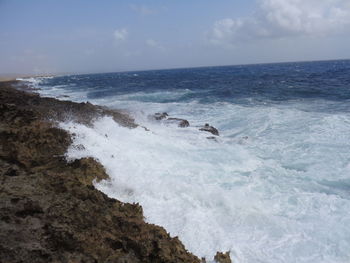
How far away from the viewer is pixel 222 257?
16.1 ft

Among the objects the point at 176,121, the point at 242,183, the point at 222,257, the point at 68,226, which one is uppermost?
the point at 68,226

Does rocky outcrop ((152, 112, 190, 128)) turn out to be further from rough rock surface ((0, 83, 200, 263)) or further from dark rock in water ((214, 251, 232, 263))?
dark rock in water ((214, 251, 232, 263))

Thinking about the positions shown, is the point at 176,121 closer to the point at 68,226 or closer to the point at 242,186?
the point at 242,186

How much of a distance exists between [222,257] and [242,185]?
377cm

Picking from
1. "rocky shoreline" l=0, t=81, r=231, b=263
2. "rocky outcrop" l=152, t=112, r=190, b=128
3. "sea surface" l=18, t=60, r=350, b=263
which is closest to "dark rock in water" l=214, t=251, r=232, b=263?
"rocky shoreline" l=0, t=81, r=231, b=263

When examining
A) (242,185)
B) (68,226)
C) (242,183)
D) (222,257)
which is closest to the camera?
(68,226)

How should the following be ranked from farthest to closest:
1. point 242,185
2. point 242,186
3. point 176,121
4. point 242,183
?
point 176,121 < point 242,183 < point 242,185 < point 242,186

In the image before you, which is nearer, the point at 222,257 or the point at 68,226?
the point at 68,226

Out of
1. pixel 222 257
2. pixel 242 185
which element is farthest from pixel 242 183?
pixel 222 257

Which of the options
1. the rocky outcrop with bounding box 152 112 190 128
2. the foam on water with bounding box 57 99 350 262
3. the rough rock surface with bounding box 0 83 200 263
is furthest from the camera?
the rocky outcrop with bounding box 152 112 190 128

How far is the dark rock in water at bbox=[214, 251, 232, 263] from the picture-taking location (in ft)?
16.0

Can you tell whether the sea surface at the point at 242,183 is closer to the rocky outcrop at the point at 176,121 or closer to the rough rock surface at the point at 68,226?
the rocky outcrop at the point at 176,121

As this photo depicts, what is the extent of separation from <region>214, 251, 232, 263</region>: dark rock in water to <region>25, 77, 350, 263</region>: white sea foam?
0.39 meters

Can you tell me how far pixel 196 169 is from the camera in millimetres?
9461
